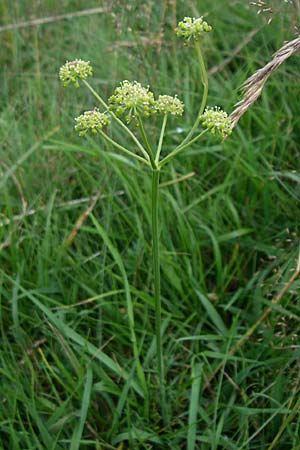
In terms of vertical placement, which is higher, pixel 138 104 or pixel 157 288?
pixel 138 104

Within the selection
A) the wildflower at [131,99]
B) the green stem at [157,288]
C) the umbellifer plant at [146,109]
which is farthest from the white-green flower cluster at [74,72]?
the green stem at [157,288]

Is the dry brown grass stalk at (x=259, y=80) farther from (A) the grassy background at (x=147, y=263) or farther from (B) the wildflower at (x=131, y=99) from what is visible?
(A) the grassy background at (x=147, y=263)

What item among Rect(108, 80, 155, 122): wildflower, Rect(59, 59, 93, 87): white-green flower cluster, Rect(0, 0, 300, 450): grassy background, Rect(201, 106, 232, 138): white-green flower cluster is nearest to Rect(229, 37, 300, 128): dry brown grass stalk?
Rect(201, 106, 232, 138): white-green flower cluster

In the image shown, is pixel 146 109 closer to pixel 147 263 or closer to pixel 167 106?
pixel 167 106

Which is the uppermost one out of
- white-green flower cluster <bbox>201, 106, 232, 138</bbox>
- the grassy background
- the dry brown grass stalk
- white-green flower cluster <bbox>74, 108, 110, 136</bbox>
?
the dry brown grass stalk

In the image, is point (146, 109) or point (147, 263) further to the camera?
point (147, 263)

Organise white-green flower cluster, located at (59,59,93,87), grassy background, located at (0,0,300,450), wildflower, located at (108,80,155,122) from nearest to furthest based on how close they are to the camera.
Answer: wildflower, located at (108,80,155,122) → white-green flower cluster, located at (59,59,93,87) → grassy background, located at (0,0,300,450)

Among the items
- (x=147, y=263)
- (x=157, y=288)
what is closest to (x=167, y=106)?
(x=157, y=288)

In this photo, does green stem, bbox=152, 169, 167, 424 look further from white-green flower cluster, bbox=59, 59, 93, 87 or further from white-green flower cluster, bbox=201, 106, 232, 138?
white-green flower cluster, bbox=59, 59, 93, 87

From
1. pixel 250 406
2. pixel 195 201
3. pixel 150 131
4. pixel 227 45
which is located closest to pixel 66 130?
pixel 150 131
